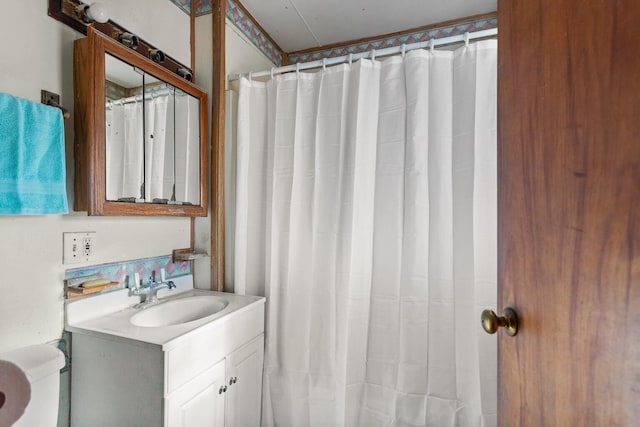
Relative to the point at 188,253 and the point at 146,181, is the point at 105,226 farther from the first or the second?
the point at 188,253

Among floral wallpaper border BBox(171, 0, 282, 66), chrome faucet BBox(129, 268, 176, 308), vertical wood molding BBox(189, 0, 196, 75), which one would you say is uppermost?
floral wallpaper border BBox(171, 0, 282, 66)

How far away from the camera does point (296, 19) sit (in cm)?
202

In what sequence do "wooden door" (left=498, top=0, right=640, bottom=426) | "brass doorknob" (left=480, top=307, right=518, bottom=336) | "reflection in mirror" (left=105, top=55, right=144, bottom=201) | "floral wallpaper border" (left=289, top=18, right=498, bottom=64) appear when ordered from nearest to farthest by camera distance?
"wooden door" (left=498, top=0, right=640, bottom=426) → "brass doorknob" (left=480, top=307, right=518, bottom=336) → "reflection in mirror" (left=105, top=55, right=144, bottom=201) → "floral wallpaper border" (left=289, top=18, right=498, bottom=64)

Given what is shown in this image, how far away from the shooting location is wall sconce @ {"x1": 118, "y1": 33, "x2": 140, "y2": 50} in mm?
1292

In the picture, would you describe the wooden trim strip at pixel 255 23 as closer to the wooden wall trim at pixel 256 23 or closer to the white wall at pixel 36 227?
the wooden wall trim at pixel 256 23

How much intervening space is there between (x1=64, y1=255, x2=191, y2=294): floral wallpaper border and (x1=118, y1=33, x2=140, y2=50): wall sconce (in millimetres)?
940

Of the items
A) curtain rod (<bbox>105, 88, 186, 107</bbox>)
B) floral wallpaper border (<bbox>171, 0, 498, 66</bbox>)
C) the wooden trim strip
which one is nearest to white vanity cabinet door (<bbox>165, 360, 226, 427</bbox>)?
curtain rod (<bbox>105, 88, 186, 107</bbox>)

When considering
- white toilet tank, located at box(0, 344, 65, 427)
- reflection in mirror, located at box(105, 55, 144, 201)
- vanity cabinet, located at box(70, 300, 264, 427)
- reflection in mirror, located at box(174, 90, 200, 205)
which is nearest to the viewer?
white toilet tank, located at box(0, 344, 65, 427)

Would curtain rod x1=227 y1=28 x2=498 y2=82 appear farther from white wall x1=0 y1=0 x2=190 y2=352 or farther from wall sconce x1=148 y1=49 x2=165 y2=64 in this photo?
white wall x1=0 y1=0 x2=190 y2=352

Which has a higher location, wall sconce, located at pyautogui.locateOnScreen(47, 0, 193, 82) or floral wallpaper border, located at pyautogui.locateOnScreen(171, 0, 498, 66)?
floral wallpaper border, located at pyautogui.locateOnScreen(171, 0, 498, 66)

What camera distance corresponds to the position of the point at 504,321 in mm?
673

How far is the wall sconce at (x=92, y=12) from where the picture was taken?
44.3 inches

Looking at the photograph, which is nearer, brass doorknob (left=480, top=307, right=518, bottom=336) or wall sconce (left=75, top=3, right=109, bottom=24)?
brass doorknob (left=480, top=307, right=518, bottom=336)

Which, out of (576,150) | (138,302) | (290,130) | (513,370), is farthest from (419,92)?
(138,302)
